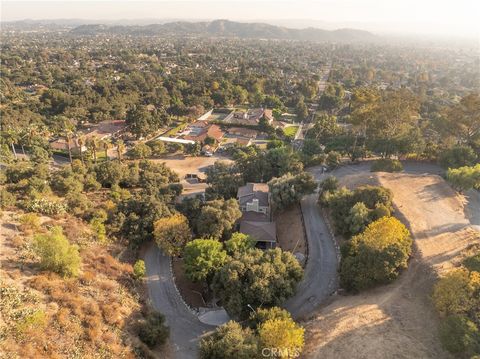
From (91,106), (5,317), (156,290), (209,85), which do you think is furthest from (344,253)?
(209,85)

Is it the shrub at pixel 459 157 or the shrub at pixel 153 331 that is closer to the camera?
the shrub at pixel 153 331

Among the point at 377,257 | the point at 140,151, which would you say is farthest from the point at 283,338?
the point at 140,151

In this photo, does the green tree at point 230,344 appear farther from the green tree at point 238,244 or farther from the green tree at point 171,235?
the green tree at point 171,235

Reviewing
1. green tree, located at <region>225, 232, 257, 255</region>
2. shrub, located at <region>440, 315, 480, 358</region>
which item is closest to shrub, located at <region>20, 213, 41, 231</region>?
green tree, located at <region>225, 232, 257, 255</region>

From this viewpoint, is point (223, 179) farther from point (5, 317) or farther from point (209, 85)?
point (209, 85)

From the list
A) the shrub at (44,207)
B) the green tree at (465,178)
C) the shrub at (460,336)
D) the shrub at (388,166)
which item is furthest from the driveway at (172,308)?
the green tree at (465,178)

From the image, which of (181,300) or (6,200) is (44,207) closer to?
(6,200)

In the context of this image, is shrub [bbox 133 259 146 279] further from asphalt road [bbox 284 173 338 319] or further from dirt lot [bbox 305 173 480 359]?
dirt lot [bbox 305 173 480 359]
